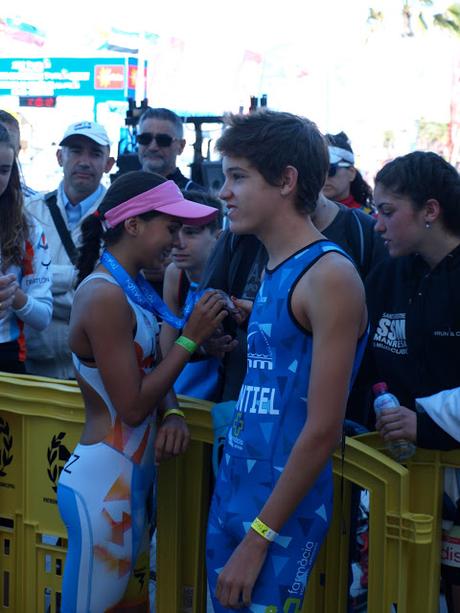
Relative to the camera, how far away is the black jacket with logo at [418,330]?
3.14 m

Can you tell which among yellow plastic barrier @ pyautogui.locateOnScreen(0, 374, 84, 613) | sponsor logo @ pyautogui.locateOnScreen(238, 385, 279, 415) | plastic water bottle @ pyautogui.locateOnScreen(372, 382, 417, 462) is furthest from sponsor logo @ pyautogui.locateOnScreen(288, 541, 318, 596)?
yellow plastic barrier @ pyautogui.locateOnScreen(0, 374, 84, 613)

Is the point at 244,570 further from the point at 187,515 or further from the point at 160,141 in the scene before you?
the point at 160,141

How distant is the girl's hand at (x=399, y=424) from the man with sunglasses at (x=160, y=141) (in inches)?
140

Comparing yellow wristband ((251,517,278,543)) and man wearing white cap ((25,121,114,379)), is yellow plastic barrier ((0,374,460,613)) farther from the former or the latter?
man wearing white cap ((25,121,114,379))

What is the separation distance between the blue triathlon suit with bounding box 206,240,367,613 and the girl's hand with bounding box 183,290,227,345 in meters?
0.49

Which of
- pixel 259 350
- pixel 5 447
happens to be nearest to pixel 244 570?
pixel 259 350

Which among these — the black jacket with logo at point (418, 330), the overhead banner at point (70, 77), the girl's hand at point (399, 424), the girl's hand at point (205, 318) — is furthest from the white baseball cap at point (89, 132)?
the overhead banner at point (70, 77)

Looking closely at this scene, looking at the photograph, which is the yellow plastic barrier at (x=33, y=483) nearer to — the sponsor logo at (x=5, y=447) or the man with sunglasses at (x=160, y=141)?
the sponsor logo at (x=5, y=447)

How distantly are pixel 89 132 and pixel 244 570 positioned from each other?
4160 mm

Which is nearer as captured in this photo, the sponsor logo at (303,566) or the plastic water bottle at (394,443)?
the sponsor logo at (303,566)

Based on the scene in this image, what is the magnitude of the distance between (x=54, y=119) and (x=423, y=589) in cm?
4114

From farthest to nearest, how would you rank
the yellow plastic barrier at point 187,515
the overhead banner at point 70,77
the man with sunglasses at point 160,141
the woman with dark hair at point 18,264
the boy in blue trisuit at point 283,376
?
the overhead banner at point 70,77
the man with sunglasses at point 160,141
the woman with dark hair at point 18,264
the yellow plastic barrier at point 187,515
the boy in blue trisuit at point 283,376

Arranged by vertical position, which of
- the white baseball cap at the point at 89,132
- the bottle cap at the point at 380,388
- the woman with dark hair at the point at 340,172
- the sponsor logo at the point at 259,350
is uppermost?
the white baseball cap at the point at 89,132

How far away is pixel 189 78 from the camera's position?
50844 millimetres
